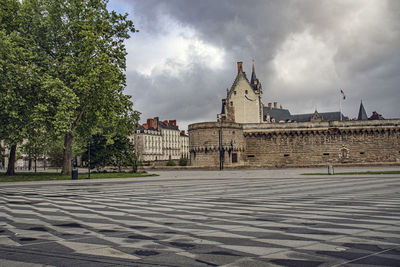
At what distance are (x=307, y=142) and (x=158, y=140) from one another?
61.8 metres

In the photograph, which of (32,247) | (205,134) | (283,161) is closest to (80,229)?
(32,247)

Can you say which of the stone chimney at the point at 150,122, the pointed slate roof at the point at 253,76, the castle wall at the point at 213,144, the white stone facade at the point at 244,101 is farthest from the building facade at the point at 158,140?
the castle wall at the point at 213,144

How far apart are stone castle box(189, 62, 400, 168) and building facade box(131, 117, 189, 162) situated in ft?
152

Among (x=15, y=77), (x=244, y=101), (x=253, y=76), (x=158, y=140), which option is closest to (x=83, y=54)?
(x=15, y=77)

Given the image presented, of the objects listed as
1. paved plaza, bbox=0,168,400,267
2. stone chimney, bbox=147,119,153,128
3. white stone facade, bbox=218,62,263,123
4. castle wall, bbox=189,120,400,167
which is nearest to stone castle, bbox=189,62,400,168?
castle wall, bbox=189,120,400,167

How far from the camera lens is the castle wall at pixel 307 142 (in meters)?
57.7

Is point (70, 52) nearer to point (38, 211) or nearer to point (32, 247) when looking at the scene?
point (38, 211)

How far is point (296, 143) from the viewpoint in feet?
199

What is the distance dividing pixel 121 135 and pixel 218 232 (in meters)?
31.6

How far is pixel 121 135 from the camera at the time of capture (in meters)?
37.1

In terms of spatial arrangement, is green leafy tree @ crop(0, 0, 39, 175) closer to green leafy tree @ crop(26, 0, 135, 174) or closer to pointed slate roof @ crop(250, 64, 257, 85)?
green leafy tree @ crop(26, 0, 135, 174)

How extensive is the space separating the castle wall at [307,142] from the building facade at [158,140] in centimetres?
4631

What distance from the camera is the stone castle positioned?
2251 inches

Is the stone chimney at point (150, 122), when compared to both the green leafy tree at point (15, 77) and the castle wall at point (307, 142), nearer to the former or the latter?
the castle wall at point (307, 142)
